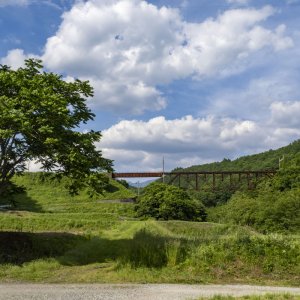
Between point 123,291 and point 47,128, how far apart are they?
6665 millimetres

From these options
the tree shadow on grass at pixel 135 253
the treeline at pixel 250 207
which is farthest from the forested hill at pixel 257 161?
the tree shadow on grass at pixel 135 253

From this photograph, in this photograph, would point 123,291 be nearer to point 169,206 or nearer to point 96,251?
point 96,251

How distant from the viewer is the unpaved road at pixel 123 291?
36.7 feet

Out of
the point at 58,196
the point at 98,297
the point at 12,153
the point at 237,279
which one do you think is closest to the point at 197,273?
the point at 237,279

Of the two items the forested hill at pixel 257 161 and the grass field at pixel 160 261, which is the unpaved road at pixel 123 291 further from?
the forested hill at pixel 257 161

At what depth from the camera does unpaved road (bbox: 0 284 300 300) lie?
11172 mm

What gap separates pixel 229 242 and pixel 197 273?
7.23 ft

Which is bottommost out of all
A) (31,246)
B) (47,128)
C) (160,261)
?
(160,261)

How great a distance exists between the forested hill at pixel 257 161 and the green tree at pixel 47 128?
95.2 meters

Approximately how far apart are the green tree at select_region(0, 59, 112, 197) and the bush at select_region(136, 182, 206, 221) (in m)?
30.7

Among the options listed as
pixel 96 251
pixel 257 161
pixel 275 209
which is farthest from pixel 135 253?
pixel 257 161

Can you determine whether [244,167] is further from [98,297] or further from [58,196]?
[98,297]

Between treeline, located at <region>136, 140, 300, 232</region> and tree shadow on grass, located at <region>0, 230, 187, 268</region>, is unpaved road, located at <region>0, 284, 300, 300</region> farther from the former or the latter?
treeline, located at <region>136, 140, 300, 232</region>

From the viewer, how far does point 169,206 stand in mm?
49531
